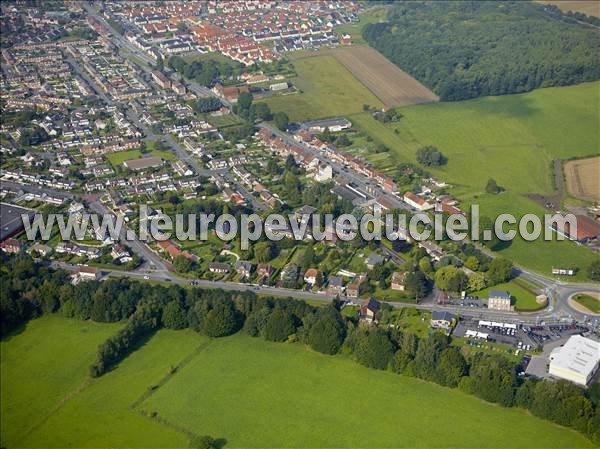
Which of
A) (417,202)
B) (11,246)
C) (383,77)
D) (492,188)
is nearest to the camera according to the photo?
(11,246)

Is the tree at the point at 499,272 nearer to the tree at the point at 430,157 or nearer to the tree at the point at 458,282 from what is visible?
the tree at the point at 458,282

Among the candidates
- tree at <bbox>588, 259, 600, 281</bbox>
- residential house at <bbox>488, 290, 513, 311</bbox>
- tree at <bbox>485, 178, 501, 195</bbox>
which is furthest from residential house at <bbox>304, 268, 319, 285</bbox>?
tree at <bbox>485, 178, 501, 195</bbox>

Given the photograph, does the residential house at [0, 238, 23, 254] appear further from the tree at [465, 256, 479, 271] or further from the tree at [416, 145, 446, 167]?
the tree at [416, 145, 446, 167]

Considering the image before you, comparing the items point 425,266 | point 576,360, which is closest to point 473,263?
point 425,266

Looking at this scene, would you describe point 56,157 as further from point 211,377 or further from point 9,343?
point 211,377

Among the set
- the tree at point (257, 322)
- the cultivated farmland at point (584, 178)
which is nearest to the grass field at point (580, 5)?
the cultivated farmland at point (584, 178)

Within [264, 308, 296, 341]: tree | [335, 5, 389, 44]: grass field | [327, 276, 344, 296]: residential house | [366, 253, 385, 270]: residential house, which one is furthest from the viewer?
[335, 5, 389, 44]: grass field

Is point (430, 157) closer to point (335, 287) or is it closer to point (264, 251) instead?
point (264, 251)
